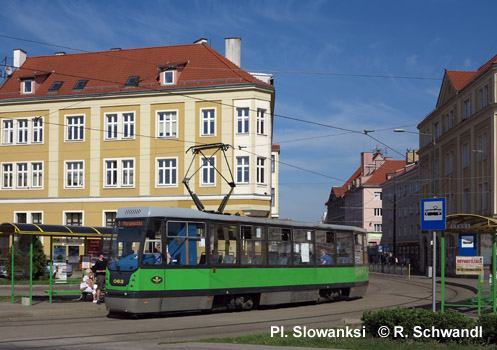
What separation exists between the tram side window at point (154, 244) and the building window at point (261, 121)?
92.9ft

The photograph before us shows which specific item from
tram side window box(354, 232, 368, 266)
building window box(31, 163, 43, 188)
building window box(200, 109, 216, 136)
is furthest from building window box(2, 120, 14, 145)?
tram side window box(354, 232, 368, 266)

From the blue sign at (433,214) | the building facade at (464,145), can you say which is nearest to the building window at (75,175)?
the building facade at (464,145)

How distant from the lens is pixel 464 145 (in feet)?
186

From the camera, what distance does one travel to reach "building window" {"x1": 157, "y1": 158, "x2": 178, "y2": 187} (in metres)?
47.2

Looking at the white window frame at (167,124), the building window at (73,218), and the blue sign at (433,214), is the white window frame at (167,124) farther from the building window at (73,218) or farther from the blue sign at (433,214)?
the blue sign at (433,214)

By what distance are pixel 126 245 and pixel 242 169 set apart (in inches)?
1088

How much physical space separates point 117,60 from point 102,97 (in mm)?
5340

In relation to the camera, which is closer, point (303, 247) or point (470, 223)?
point (470, 223)

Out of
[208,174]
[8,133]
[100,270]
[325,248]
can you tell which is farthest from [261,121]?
[100,270]

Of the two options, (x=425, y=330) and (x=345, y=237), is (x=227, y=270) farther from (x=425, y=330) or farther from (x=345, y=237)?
(x=425, y=330)

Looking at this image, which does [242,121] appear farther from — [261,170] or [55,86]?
[55,86]

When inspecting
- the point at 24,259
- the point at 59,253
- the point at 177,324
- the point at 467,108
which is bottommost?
the point at 177,324

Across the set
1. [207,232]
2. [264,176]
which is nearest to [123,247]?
[207,232]

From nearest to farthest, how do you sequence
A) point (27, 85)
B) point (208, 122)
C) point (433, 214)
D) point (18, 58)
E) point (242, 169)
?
point (433, 214), point (242, 169), point (208, 122), point (27, 85), point (18, 58)
